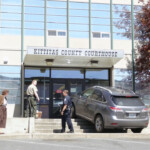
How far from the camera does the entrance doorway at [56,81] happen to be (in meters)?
17.3

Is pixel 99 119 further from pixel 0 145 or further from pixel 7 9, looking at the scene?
pixel 7 9

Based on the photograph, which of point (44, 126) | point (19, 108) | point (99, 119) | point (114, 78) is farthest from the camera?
point (114, 78)

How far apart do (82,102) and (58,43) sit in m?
4.51

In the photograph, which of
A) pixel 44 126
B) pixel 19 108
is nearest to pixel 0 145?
pixel 44 126

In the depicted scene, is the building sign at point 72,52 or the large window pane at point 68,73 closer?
Answer: the building sign at point 72,52

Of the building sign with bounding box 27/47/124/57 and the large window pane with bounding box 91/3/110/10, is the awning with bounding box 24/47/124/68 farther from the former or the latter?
the large window pane with bounding box 91/3/110/10

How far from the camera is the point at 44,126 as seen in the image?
44.1 ft

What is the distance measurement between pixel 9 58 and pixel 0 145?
794 centimetres

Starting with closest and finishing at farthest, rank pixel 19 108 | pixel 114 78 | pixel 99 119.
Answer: pixel 99 119 → pixel 19 108 → pixel 114 78

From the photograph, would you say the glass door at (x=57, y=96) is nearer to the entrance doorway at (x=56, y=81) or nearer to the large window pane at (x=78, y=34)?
the entrance doorway at (x=56, y=81)

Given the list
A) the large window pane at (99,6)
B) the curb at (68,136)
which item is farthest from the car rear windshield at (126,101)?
the large window pane at (99,6)

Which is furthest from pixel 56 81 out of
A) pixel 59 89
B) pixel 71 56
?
pixel 71 56

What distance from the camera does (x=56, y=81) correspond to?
17641 millimetres

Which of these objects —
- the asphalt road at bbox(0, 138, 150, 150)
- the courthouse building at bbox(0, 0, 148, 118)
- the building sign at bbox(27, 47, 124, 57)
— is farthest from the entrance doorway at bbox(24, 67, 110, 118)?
the asphalt road at bbox(0, 138, 150, 150)
